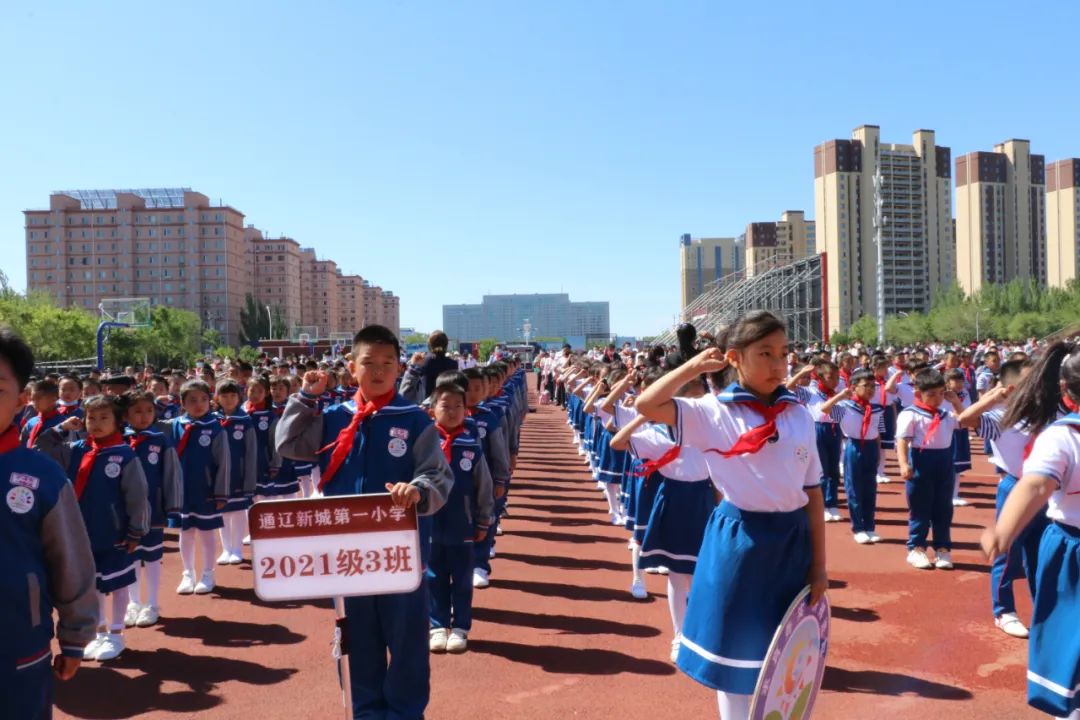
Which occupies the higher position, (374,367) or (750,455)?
(374,367)

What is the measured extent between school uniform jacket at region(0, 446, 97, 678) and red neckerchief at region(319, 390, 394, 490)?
108 centimetres

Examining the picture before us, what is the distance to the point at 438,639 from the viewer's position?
18.3 ft

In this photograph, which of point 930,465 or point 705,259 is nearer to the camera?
point 930,465

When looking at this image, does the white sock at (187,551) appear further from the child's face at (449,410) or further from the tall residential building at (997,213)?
the tall residential building at (997,213)

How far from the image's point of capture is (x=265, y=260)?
11688cm

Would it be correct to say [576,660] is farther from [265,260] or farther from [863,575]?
[265,260]

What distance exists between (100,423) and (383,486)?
9.22 ft

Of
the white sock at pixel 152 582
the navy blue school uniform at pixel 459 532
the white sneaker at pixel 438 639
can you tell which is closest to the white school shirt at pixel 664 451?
the navy blue school uniform at pixel 459 532

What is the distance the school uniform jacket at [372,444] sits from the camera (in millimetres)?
3711

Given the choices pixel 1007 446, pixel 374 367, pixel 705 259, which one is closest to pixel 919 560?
pixel 1007 446

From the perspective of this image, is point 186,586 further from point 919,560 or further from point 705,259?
point 705,259

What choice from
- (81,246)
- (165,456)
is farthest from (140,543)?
(81,246)

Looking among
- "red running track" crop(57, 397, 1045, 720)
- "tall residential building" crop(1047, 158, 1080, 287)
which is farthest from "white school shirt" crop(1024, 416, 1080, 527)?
"tall residential building" crop(1047, 158, 1080, 287)

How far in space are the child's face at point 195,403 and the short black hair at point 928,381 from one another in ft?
20.9
